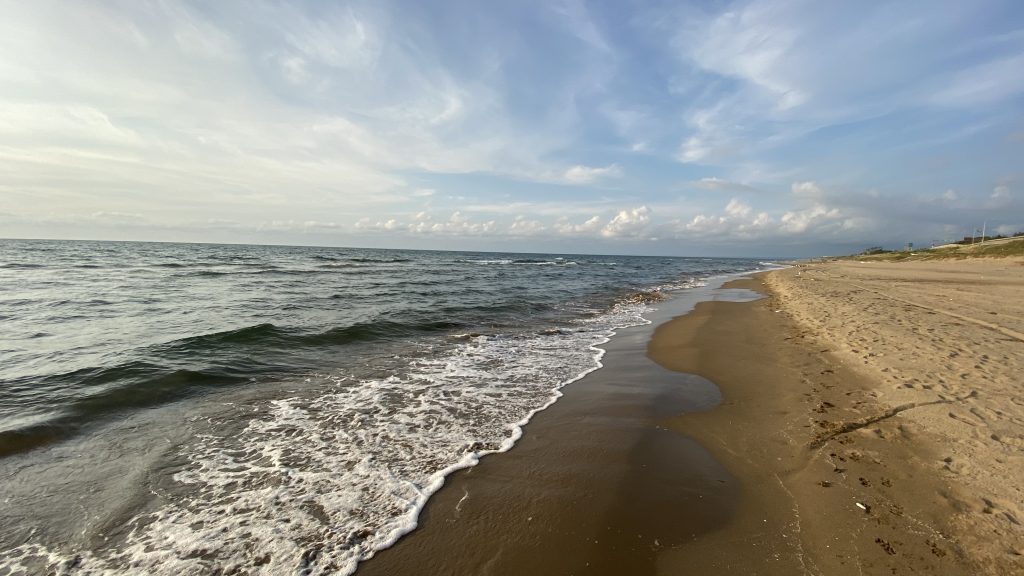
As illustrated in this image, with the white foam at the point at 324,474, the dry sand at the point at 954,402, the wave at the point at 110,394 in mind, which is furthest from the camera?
the wave at the point at 110,394

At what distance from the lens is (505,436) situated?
5.61 m

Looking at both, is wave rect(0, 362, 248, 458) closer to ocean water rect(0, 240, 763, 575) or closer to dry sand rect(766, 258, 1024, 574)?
ocean water rect(0, 240, 763, 575)

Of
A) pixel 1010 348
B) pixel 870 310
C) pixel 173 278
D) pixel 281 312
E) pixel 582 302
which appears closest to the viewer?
pixel 1010 348

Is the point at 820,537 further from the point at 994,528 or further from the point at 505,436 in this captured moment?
the point at 505,436

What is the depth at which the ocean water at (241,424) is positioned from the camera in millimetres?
3559

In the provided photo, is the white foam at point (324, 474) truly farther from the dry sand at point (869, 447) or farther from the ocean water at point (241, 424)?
the dry sand at point (869, 447)

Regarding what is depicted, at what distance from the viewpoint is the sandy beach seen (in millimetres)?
3225

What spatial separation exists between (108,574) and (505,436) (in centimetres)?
395

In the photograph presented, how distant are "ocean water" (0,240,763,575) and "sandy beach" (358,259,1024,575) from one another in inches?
27.2

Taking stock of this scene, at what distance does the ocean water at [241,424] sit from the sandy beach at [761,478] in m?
0.69

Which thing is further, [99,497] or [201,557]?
[99,497]

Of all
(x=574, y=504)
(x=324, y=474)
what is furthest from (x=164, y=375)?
(x=574, y=504)

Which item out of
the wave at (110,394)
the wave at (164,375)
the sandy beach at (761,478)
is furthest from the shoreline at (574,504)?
the wave at (164,375)

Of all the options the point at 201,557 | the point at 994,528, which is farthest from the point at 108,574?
the point at 994,528
